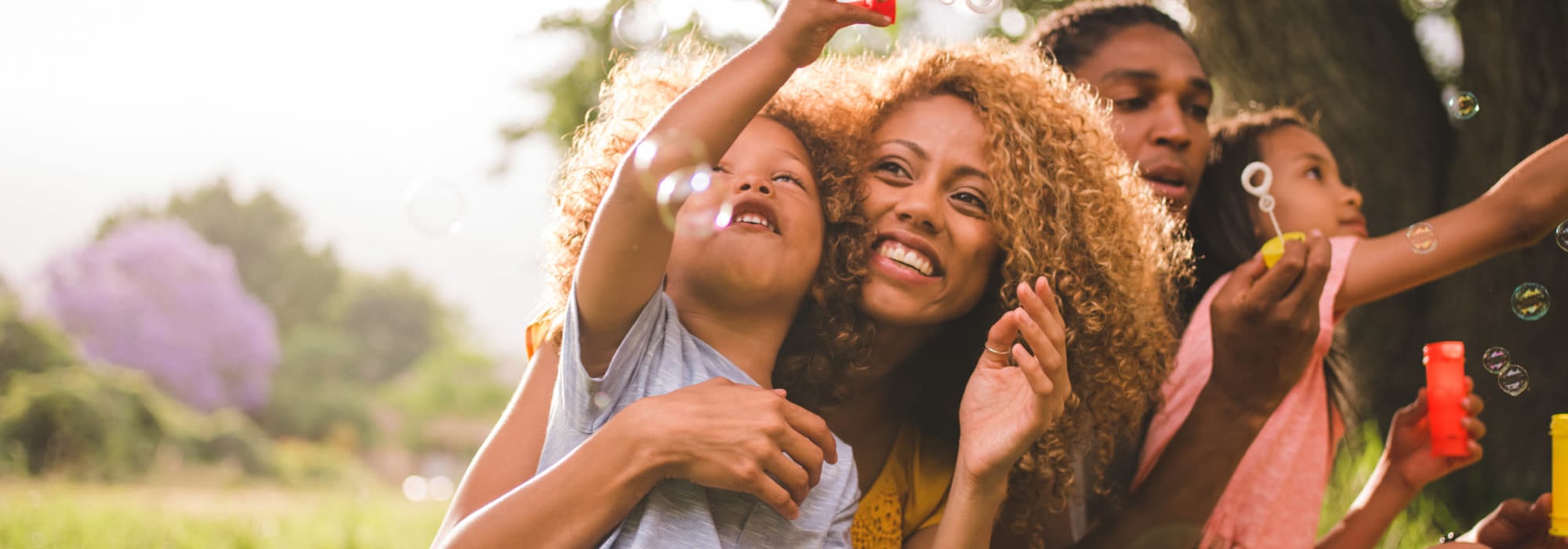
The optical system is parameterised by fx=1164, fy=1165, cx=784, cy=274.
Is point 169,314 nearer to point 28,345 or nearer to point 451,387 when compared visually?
point 28,345

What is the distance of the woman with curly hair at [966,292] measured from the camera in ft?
6.15

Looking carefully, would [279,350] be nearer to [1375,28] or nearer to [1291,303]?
[1375,28]

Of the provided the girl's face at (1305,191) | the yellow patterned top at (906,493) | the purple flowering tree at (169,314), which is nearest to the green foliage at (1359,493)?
the girl's face at (1305,191)

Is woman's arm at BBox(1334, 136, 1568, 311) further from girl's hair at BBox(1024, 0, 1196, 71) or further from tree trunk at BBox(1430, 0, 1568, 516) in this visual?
tree trunk at BBox(1430, 0, 1568, 516)

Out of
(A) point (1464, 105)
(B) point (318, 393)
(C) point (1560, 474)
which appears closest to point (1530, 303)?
(A) point (1464, 105)

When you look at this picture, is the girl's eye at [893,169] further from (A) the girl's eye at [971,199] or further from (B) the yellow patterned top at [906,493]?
(B) the yellow patterned top at [906,493]

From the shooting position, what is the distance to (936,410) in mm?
2381

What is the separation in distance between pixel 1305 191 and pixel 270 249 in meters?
14.2

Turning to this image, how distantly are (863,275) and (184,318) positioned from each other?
1014 cm

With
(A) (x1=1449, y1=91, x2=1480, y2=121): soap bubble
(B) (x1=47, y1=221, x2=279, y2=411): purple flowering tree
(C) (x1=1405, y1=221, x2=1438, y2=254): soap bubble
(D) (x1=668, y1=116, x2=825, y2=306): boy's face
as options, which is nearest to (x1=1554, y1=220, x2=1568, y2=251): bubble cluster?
(C) (x1=1405, y1=221, x2=1438, y2=254): soap bubble

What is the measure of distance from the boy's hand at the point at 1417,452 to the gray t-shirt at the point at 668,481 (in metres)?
1.59

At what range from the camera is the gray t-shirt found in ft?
5.54

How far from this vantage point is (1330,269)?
2.39m

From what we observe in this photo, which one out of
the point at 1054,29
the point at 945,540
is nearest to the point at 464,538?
the point at 945,540
